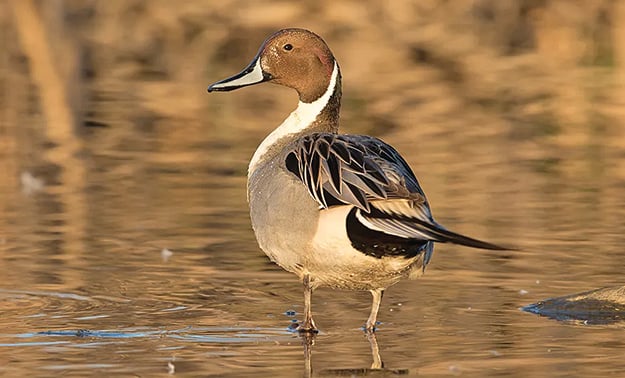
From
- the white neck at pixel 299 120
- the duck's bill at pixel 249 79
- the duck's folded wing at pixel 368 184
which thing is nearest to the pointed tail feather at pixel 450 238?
the duck's folded wing at pixel 368 184

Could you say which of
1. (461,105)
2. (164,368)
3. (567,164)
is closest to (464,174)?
(567,164)

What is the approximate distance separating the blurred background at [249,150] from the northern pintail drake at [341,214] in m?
0.31

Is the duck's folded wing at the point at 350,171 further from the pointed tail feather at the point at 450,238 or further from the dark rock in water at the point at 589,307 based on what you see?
the dark rock in water at the point at 589,307

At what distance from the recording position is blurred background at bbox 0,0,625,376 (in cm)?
727

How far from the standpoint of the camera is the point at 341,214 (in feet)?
20.7

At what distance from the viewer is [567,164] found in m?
12.1

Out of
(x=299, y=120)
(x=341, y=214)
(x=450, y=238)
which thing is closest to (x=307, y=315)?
(x=341, y=214)

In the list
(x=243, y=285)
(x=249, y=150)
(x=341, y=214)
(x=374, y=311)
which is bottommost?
(x=249, y=150)

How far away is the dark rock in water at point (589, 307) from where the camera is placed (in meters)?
6.81

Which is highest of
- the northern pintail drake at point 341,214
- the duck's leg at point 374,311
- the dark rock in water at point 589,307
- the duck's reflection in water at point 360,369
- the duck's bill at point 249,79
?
the duck's bill at point 249,79

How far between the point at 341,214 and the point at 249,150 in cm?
657

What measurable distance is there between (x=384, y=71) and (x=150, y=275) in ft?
38.6

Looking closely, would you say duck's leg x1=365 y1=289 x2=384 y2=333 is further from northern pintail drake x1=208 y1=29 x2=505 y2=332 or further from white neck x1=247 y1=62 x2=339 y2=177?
white neck x1=247 y1=62 x2=339 y2=177

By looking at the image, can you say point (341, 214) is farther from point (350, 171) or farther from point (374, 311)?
point (374, 311)
